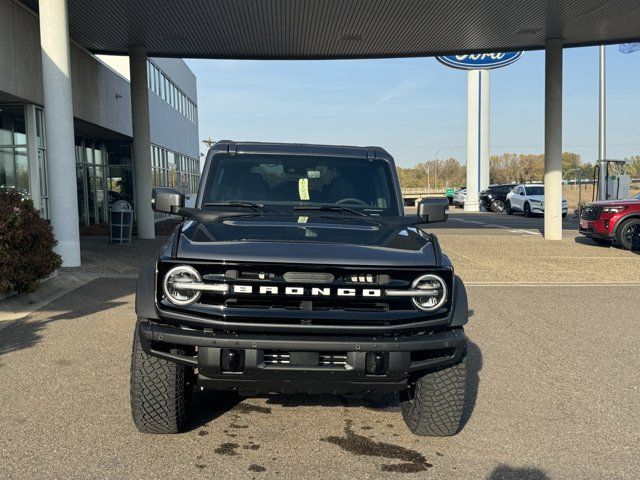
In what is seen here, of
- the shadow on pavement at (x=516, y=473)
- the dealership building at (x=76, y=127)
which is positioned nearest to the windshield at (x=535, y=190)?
the dealership building at (x=76, y=127)

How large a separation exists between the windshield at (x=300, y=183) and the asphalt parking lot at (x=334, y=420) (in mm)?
1537

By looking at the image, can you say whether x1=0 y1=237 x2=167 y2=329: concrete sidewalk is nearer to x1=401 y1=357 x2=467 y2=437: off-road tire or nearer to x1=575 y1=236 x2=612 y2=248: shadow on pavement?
x1=401 y1=357 x2=467 y2=437: off-road tire

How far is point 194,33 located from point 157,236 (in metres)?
6.45

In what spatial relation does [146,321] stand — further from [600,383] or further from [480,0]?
[480,0]

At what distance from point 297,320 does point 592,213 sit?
14.7 m

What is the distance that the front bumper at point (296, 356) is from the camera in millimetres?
3365

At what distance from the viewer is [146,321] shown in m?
3.56

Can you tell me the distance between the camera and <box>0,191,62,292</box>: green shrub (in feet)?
25.9

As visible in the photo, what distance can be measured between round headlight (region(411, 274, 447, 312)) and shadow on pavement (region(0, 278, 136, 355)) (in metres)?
4.39

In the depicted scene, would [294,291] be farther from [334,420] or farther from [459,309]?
[334,420]

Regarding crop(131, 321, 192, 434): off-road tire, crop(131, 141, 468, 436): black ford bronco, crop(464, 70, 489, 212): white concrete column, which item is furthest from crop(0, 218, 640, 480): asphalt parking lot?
crop(464, 70, 489, 212): white concrete column

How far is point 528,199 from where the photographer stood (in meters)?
31.6

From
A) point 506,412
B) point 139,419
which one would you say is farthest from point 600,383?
point 139,419

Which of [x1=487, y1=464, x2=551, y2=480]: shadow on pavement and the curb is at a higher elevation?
the curb
